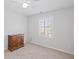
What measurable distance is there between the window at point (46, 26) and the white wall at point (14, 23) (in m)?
1.47

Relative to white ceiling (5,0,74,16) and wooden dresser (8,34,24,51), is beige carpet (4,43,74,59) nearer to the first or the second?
wooden dresser (8,34,24,51)

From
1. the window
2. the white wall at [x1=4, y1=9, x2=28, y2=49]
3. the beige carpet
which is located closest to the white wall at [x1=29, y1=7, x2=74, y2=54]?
the window

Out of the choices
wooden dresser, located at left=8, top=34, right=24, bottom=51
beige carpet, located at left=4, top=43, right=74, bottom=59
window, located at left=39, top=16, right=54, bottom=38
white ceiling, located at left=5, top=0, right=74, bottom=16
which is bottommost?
beige carpet, located at left=4, top=43, right=74, bottom=59

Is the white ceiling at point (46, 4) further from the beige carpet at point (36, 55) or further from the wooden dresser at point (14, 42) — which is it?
the beige carpet at point (36, 55)

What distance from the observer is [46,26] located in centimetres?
539

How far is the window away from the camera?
5.06 m

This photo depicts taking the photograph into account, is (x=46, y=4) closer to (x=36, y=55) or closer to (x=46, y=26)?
(x=46, y=26)

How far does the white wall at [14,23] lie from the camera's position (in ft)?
16.5

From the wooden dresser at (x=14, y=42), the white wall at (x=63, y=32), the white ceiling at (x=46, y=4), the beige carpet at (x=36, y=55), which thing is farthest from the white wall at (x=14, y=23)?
the white wall at (x=63, y=32)

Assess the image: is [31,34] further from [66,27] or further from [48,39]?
[66,27]

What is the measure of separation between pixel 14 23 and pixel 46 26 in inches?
89.3

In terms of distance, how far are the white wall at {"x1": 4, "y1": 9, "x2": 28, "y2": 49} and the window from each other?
1.47 metres

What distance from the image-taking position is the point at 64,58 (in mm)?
3383
